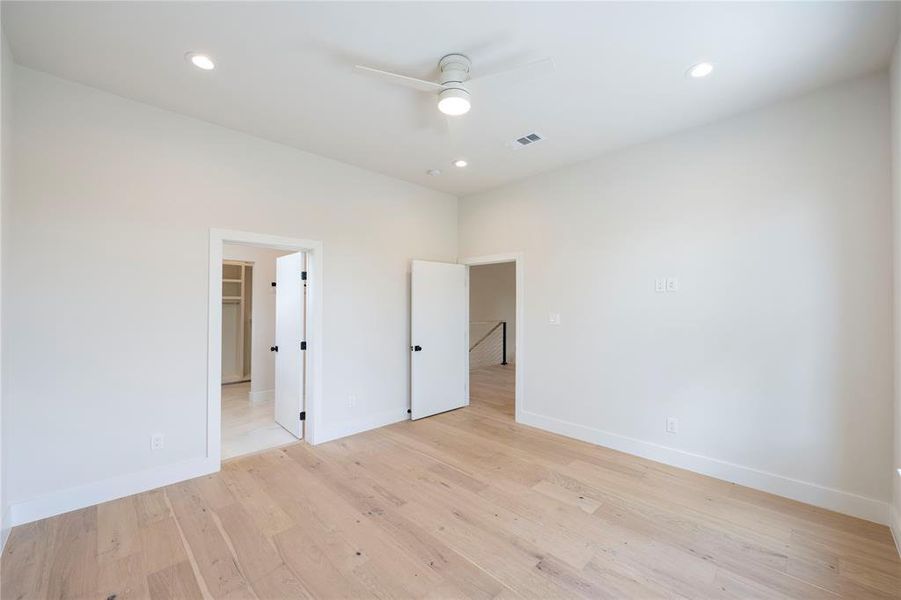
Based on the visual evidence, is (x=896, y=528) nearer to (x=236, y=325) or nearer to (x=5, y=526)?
(x=5, y=526)

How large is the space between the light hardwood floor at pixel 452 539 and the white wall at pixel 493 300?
621 centimetres

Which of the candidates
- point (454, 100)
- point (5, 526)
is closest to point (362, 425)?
point (5, 526)

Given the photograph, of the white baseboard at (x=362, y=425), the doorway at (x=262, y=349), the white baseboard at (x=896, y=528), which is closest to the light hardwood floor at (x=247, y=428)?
the doorway at (x=262, y=349)

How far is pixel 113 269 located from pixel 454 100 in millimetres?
2776

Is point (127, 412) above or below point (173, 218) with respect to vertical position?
below

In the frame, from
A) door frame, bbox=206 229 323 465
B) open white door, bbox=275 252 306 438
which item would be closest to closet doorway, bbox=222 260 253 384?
open white door, bbox=275 252 306 438

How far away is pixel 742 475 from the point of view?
2924mm

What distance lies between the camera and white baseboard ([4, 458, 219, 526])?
2.41m

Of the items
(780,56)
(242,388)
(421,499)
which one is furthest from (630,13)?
(242,388)

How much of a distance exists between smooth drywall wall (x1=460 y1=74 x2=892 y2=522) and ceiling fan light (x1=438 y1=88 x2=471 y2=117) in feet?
6.72

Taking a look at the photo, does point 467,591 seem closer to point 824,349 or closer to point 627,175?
point 824,349

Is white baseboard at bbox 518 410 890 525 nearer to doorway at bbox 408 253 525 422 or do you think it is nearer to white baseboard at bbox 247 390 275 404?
doorway at bbox 408 253 525 422

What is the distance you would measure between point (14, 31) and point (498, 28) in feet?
9.07

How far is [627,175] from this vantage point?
3.62 m
